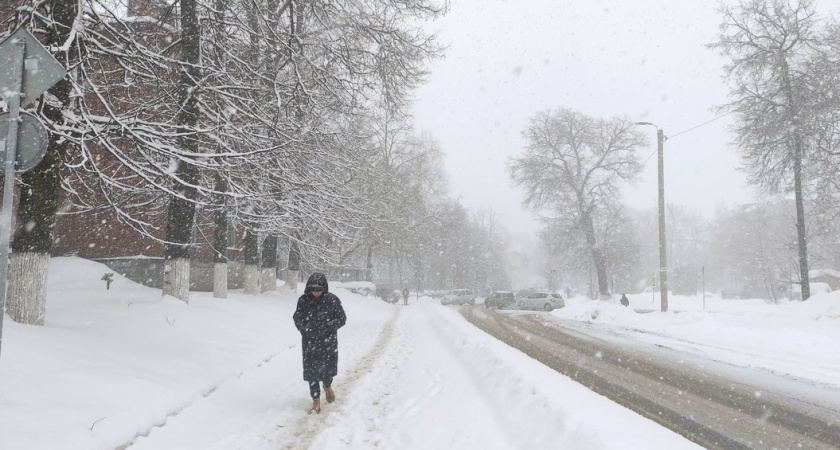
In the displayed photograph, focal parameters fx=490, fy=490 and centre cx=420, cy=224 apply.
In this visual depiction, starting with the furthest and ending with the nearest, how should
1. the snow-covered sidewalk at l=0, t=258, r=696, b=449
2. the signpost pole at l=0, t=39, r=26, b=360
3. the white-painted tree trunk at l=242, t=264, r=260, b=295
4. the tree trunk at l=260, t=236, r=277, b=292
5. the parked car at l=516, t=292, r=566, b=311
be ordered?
the parked car at l=516, t=292, r=566, b=311 < the tree trunk at l=260, t=236, r=277, b=292 < the white-painted tree trunk at l=242, t=264, r=260, b=295 < the snow-covered sidewalk at l=0, t=258, r=696, b=449 < the signpost pole at l=0, t=39, r=26, b=360

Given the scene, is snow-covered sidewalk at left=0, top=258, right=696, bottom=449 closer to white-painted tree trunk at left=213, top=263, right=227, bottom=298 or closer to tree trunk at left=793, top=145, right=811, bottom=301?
white-painted tree trunk at left=213, top=263, right=227, bottom=298

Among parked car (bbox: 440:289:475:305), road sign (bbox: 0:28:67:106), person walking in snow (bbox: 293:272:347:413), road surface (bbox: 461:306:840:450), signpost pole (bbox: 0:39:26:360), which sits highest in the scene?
road sign (bbox: 0:28:67:106)

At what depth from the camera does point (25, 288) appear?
661 cm

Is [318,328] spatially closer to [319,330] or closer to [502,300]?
[319,330]

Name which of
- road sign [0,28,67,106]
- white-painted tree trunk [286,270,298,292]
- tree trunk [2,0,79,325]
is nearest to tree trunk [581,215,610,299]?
white-painted tree trunk [286,270,298,292]

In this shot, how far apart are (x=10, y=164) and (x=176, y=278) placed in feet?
22.7

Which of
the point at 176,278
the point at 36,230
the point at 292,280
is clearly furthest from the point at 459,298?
the point at 36,230

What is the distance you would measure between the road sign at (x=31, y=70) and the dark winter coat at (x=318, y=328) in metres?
3.55

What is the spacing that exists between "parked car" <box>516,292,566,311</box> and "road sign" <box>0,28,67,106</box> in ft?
111

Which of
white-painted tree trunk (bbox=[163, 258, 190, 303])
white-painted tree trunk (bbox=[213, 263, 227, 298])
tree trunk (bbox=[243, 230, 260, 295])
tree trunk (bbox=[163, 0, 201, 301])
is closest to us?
tree trunk (bbox=[163, 0, 201, 301])

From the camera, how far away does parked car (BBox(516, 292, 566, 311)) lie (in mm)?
35075

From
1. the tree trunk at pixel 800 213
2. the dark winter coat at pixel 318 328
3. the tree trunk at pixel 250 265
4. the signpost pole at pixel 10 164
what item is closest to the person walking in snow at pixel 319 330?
the dark winter coat at pixel 318 328

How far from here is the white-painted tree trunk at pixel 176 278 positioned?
34.5 feet

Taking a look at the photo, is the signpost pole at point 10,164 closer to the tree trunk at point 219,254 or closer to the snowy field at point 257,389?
the snowy field at point 257,389
